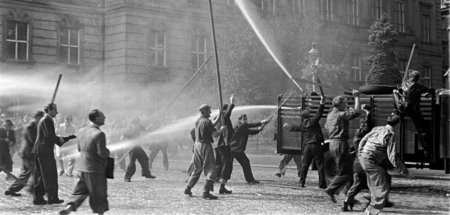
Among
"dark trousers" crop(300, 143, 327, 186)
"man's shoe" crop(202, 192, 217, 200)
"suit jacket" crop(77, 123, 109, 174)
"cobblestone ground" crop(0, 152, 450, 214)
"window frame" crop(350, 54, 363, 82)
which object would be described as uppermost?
"window frame" crop(350, 54, 363, 82)

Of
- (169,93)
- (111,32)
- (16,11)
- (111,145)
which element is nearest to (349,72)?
(169,93)

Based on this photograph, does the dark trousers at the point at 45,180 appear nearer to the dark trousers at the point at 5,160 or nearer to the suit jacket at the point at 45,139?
the suit jacket at the point at 45,139

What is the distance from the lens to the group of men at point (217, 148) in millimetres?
11789

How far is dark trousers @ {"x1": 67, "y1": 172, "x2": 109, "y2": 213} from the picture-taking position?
8539mm

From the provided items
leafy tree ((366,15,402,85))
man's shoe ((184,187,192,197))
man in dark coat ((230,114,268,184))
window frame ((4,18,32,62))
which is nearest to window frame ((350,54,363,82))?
leafy tree ((366,15,402,85))

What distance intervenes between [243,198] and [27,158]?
429 centimetres

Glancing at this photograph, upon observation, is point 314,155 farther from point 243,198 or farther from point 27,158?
point 27,158

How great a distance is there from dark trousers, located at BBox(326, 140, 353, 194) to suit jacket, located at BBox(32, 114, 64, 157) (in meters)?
4.93

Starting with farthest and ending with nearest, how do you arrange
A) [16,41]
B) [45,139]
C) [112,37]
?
[112,37]
[16,41]
[45,139]

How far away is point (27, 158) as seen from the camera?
1185cm

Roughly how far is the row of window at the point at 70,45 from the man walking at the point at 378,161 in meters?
25.2

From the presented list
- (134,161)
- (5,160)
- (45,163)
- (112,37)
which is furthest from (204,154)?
(112,37)

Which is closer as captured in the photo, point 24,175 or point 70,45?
point 24,175

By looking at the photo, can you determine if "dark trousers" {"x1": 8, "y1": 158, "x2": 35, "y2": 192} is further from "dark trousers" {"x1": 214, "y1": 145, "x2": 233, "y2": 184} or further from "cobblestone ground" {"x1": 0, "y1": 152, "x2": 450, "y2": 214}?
"dark trousers" {"x1": 214, "y1": 145, "x2": 233, "y2": 184}
